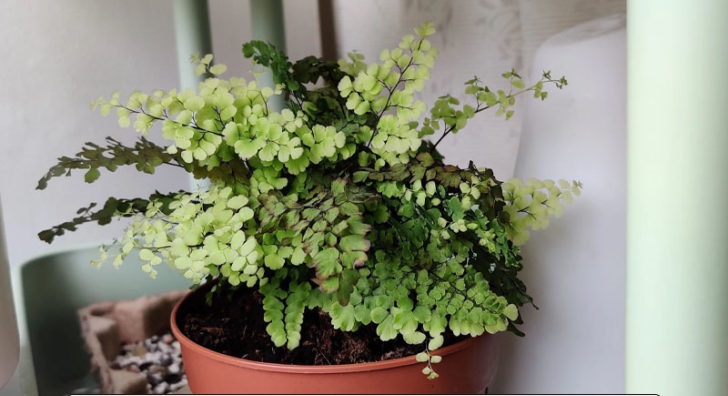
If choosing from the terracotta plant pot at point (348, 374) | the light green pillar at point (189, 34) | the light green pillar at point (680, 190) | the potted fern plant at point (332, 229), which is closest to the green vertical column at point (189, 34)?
the light green pillar at point (189, 34)

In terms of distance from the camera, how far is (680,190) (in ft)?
1.02

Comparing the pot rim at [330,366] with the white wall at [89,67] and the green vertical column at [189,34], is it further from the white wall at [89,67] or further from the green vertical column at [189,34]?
the white wall at [89,67]

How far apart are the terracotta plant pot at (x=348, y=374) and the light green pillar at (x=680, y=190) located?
0.66 feet

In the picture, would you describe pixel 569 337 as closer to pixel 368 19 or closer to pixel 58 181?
pixel 368 19

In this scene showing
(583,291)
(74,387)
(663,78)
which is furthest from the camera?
(74,387)

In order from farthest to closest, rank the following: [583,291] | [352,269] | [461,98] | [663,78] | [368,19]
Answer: [368,19]
[461,98]
[583,291]
[352,269]
[663,78]

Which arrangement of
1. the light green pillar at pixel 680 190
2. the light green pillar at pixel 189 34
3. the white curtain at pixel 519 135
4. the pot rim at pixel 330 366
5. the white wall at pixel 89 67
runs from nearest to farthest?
the light green pillar at pixel 680 190, the pot rim at pixel 330 366, the white curtain at pixel 519 135, the light green pillar at pixel 189 34, the white wall at pixel 89 67

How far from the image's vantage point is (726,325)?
1.04 feet

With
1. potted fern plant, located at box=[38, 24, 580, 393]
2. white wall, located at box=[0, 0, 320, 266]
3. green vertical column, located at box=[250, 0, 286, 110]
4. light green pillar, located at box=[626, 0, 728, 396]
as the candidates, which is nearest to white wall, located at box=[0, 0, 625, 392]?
white wall, located at box=[0, 0, 320, 266]


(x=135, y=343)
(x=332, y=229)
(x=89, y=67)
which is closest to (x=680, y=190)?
Result: (x=332, y=229)

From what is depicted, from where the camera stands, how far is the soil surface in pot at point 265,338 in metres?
0.54

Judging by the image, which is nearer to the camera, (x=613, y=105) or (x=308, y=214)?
(x=308, y=214)

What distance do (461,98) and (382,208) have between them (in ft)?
1.79

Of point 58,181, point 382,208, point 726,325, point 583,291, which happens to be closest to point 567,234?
point 583,291
